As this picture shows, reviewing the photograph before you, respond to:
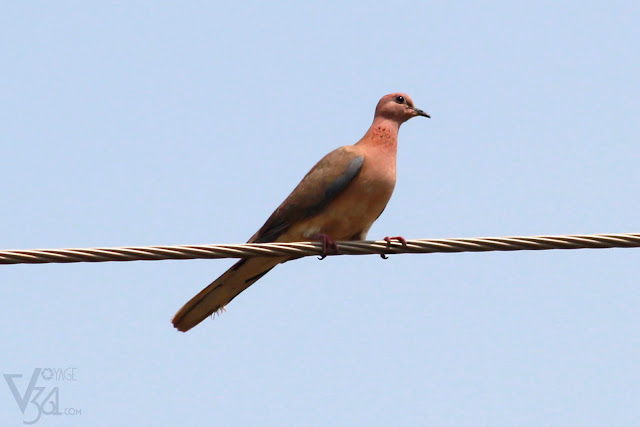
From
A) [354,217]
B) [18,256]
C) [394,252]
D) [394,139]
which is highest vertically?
[394,139]

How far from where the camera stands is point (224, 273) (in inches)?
263

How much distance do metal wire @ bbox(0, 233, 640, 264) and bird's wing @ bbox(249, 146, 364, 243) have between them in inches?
56.1

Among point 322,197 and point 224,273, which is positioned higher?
point 322,197

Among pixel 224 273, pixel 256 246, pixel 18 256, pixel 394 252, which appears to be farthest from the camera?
pixel 224 273

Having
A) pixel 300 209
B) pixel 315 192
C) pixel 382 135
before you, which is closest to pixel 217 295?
pixel 300 209

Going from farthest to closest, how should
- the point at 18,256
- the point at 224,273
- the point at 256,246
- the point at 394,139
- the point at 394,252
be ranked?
the point at 394,139
the point at 224,273
the point at 394,252
the point at 256,246
the point at 18,256

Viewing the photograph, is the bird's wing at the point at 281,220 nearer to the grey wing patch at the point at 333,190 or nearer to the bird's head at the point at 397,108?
the grey wing patch at the point at 333,190

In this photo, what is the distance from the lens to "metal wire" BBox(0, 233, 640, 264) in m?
4.84

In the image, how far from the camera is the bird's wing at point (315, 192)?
6.88m

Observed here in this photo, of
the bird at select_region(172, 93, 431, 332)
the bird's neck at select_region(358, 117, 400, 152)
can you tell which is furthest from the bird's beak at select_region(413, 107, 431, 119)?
the bird at select_region(172, 93, 431, 332)

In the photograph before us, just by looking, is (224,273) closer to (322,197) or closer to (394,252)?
(322,197)

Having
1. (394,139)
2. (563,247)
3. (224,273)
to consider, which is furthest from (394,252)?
(394,139)

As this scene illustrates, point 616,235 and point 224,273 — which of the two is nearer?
point 616,235

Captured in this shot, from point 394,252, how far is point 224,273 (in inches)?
56.1
